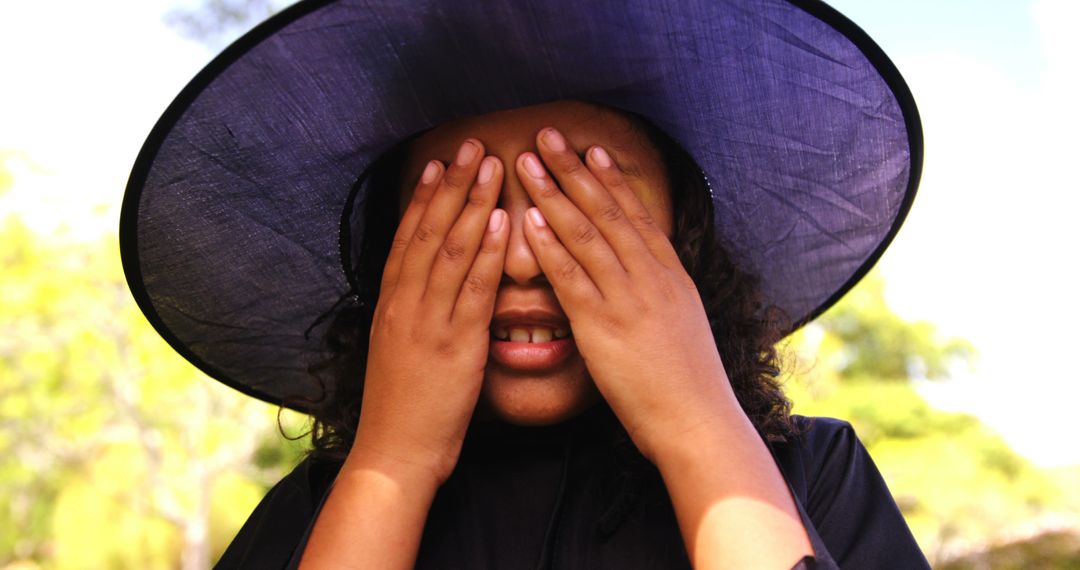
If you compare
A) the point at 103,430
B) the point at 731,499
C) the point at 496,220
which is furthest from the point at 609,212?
the point at 103,430

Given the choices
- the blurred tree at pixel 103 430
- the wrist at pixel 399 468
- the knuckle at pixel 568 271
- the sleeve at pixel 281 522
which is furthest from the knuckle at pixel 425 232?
the blurred tree at pixel 103 430

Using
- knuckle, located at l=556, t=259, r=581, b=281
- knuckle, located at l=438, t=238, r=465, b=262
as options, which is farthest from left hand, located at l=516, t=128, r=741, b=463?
knuckle, located at l=438, t=238, r=465, b=262

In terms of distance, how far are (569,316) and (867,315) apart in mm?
18090

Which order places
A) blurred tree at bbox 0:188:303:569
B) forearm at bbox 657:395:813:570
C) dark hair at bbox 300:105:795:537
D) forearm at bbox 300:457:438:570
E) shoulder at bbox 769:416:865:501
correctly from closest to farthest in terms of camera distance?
forearm at bbox 657:395:813:570 < forearm at bbox 300:457:438:570 < shoulder at bbox 769:416:865:501 < dark hair at bbox 300:105:795:537 < blurred tree at bbox 0:188:303:569

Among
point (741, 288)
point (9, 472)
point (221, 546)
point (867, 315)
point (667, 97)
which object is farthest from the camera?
point (867, 315)

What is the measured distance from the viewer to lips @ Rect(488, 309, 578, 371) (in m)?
1.63

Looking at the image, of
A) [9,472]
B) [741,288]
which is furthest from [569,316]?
[9,472]

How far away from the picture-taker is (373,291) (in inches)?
84.0

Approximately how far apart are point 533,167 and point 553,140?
0.06 m

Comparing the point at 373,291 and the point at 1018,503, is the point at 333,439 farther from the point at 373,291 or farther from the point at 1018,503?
the point at 1018,503

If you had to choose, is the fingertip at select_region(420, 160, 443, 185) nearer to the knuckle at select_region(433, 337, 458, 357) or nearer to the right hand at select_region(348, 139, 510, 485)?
the right hand at select_region(348, 139, 510, 485)

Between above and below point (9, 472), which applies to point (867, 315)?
below

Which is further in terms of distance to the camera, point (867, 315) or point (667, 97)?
point (867, 315)

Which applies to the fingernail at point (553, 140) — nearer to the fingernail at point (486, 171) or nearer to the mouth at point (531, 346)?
the fingernail at point (486, 171)
